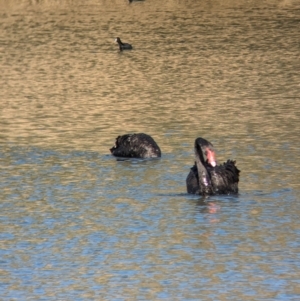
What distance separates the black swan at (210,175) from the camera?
20.1 m

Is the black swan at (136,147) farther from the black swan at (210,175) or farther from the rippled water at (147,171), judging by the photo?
the black swan at (210,175)

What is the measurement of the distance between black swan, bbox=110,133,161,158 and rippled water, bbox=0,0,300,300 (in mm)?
250

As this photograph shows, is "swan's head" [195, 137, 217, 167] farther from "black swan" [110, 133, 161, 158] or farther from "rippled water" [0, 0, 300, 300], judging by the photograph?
"black swan" [110, 133, 161, 158]

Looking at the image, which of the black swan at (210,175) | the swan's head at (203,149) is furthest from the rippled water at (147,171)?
the swan's head at (203,149)

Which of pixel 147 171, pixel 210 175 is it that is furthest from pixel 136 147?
pixel 210 175

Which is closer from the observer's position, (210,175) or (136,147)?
(210,175)

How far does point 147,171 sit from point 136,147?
1.62 m

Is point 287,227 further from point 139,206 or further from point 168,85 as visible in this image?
point 168,85

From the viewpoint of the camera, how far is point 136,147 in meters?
24.6

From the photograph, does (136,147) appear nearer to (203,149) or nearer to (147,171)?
(147,171)

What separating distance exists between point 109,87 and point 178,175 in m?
14.2

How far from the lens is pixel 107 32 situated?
5522cm

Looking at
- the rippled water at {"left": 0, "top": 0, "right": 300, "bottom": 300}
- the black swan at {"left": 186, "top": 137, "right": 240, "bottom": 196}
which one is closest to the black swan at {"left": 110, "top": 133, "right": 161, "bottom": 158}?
the rippled water at {"left": 0, "top": 0, "right": 300, "bottom": 300}

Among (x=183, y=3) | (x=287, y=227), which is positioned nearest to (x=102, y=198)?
(x=287, y=227)
